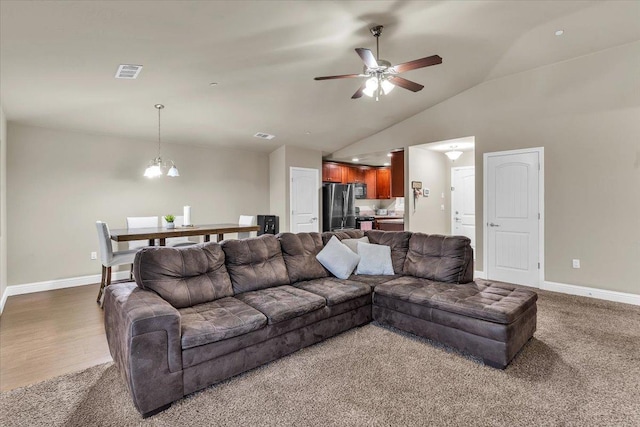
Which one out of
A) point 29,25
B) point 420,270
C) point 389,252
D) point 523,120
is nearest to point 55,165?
point 29,25

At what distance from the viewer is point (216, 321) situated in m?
2.22

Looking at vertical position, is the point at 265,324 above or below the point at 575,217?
below

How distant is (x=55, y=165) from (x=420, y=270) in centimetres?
540

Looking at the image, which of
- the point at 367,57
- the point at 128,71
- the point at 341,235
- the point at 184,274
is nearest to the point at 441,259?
the point at 341,235

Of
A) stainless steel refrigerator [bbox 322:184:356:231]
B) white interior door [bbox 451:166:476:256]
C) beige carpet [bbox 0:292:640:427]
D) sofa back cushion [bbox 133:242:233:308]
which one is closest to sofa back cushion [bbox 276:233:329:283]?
sofa back cushion [bbox 133:242:233:308]

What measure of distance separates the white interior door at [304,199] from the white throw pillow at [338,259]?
323 cm

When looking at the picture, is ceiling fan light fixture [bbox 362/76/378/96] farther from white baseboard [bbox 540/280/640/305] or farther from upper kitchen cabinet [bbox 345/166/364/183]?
upper kitchen cabinet [bbox 345/166/364/183]

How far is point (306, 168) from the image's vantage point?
7.09 metres

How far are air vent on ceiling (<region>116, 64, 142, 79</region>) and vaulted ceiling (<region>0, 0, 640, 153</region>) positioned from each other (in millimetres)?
78

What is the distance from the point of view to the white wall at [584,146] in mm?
3900

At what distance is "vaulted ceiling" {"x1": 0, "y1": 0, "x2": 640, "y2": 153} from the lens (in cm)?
256

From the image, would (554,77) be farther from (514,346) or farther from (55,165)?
(55,165)

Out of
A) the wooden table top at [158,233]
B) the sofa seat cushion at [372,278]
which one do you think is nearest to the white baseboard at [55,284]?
the wooden table top at [158,233]

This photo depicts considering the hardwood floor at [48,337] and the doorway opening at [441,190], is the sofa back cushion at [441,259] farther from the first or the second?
the hardwood floor at [48,337]
